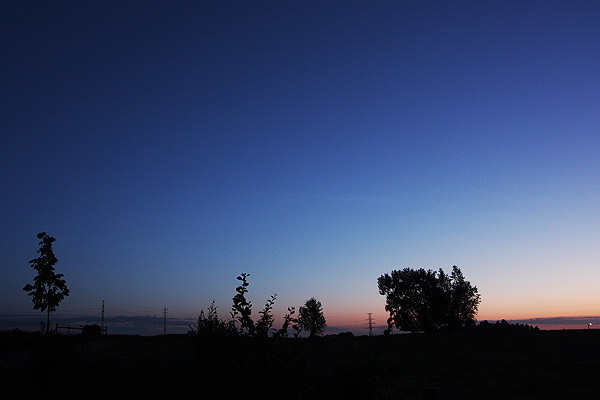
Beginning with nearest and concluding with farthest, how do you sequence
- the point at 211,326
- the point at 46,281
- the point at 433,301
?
the point at 211,326 → the point at 46,281 → the point at 433,301

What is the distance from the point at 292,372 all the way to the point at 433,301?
71568mm

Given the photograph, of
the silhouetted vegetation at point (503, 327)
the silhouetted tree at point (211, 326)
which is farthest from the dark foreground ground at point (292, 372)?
the silhouetted vegetation at point (503, 327)

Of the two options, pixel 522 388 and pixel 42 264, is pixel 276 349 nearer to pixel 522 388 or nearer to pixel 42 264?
pixel 522 388

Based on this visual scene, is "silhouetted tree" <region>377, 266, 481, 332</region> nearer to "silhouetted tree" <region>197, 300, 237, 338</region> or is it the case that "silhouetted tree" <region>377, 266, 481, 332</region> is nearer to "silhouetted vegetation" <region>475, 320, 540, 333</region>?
"silhouetted vegetation" <region>475, 320, 540, 333</region>

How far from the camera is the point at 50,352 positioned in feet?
78.4

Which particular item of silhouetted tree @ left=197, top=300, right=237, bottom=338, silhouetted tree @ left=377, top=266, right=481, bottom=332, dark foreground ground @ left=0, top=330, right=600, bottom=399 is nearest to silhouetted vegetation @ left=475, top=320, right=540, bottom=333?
silhouetted tree @ left=377, top=266, right=481, bottom=332

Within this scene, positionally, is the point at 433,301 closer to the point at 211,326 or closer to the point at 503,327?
the point at 503,327

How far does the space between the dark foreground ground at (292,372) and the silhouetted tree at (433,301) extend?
28.8m

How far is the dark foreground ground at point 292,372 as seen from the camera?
5.61 metres

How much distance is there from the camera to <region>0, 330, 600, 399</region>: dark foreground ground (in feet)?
18.4

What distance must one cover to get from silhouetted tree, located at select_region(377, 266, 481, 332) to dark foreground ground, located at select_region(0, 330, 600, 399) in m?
28.8

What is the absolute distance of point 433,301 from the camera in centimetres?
7238

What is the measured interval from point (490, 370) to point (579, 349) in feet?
46.9

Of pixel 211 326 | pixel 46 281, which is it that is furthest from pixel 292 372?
pixel 46 281
